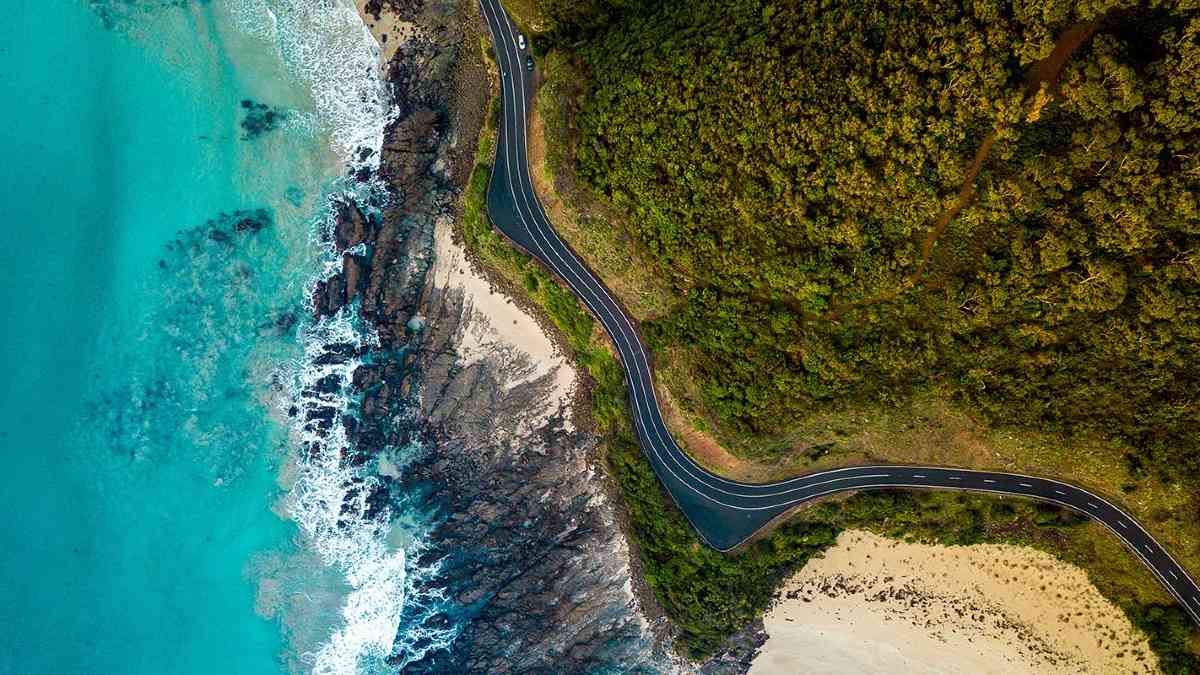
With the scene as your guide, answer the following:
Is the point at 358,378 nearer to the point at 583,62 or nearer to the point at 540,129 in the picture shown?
the point at 540,129

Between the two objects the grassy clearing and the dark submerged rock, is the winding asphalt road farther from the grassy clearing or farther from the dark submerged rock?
the dark submerged rock

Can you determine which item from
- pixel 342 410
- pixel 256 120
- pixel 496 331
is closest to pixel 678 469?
pixel 496 331

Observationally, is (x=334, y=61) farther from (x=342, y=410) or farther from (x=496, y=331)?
(x=342, y=410)

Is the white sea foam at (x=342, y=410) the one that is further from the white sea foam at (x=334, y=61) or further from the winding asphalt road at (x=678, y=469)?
the winding asphalt road at (x=678, y=469)

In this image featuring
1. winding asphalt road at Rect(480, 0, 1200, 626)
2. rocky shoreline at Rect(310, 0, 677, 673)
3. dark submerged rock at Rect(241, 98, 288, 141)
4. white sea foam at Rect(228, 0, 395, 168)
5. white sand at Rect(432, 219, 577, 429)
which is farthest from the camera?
white sea foam at Rect(228, 0, 395, 168)

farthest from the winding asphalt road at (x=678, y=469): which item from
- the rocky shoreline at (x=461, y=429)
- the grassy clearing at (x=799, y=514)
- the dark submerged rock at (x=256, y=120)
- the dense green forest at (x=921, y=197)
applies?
the dark submerged rock at (x=256, y=120)

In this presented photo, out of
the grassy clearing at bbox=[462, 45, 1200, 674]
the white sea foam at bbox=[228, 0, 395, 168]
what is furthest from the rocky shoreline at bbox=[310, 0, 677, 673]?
the grassy clearing at bbox=[462, 45, 1200, 674]
